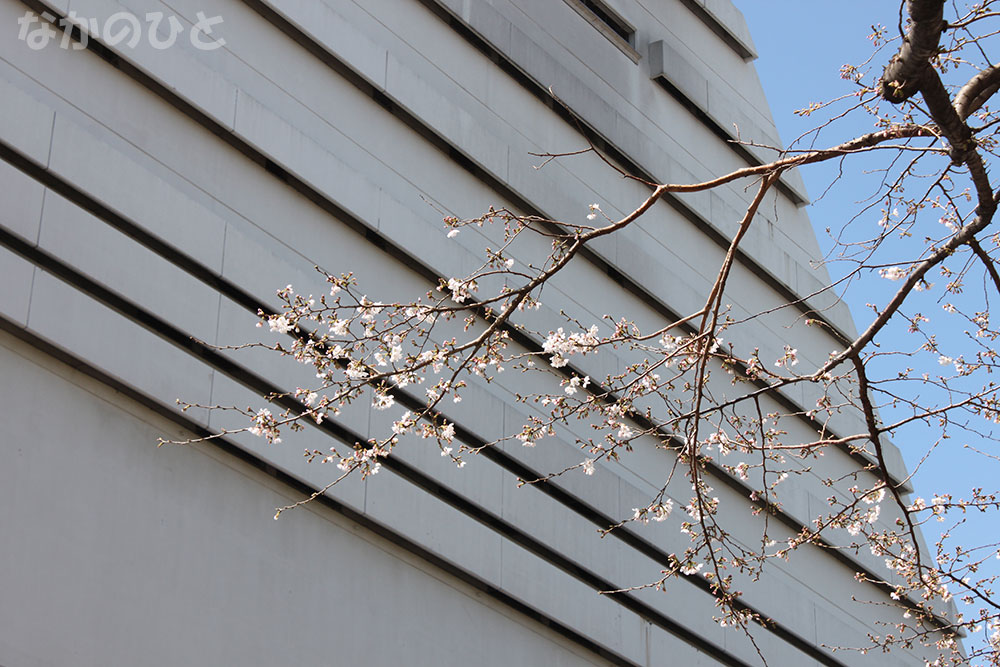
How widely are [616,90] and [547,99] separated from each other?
205 cm

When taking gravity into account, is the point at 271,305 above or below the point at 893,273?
above

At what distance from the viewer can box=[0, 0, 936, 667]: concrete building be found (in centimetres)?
1259

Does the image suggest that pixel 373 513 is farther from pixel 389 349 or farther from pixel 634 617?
pixel 389 349

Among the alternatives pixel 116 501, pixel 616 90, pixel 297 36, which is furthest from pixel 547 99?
pixel 116 501

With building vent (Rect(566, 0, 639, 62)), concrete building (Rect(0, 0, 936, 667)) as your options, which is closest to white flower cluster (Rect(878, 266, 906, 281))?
concrete building (Rect(0, 0, 936, 667))

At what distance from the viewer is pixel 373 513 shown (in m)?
14.8

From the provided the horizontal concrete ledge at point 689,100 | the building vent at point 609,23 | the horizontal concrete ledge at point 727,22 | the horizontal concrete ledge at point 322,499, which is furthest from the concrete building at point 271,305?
the horizontal concrete ledge at point 727,22

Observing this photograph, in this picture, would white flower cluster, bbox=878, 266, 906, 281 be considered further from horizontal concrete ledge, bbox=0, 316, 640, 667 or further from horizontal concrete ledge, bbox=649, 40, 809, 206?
horizontal concrete ledge, bbox=649, 40, 809, 206

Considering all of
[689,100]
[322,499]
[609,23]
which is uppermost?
[609,23]

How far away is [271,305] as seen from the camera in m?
14.8

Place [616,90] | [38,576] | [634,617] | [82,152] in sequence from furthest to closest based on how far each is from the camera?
[616,90] → [634,617] → [82,152] → [38,576]

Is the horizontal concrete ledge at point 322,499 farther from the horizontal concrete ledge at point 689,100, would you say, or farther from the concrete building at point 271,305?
the horizontal concrete ledge at point 689,100

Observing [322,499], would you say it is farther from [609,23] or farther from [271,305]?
[609,23]

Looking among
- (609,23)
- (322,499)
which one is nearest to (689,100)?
(609,23)
